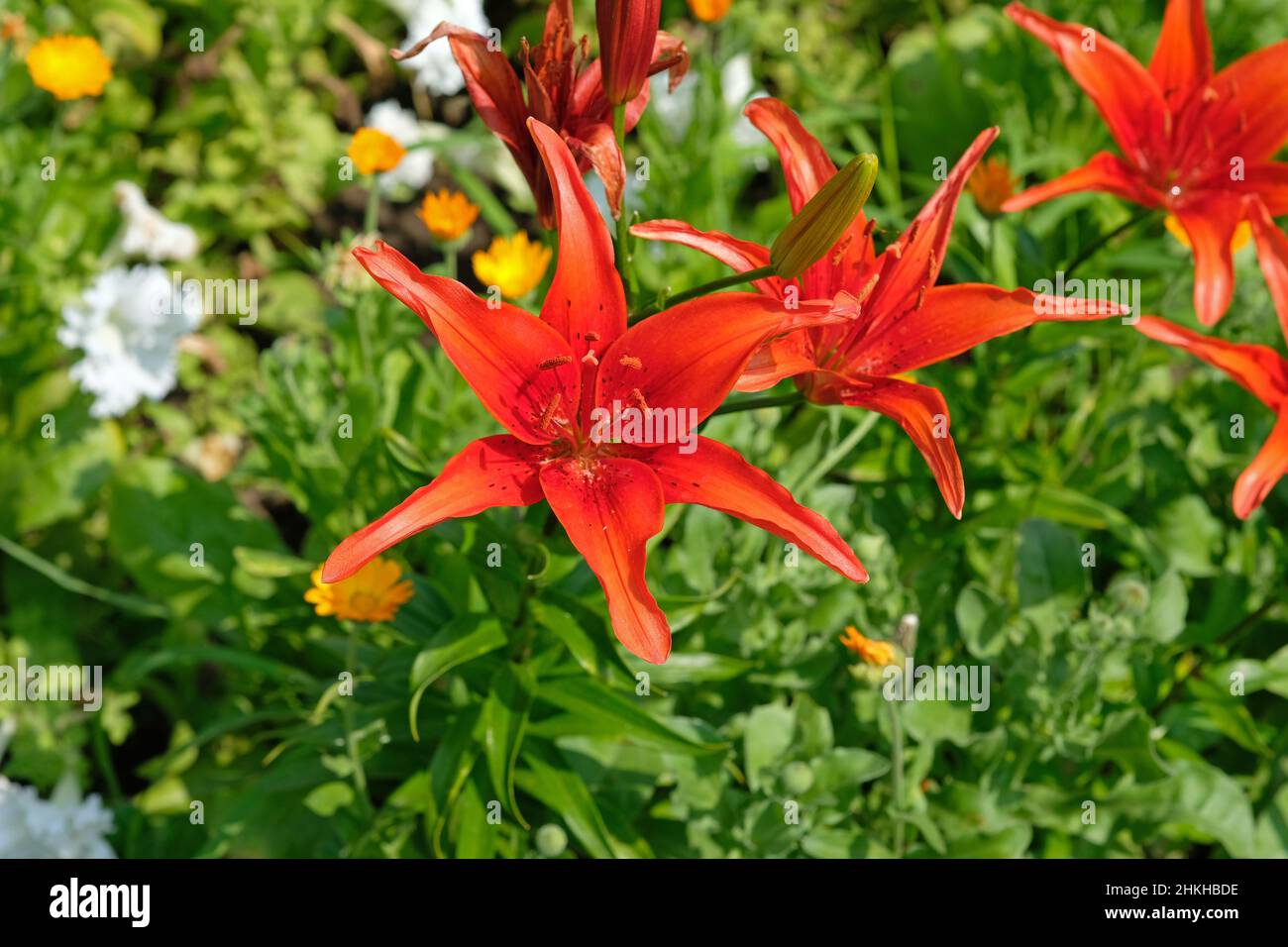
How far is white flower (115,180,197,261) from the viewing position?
313cm

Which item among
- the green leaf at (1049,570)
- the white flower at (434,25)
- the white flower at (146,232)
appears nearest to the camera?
the green leaf at (1049,570)

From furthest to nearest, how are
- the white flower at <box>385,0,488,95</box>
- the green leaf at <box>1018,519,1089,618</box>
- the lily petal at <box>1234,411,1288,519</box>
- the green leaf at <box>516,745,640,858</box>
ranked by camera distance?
the white flower at <box>385,0,488,95</box> < the green leaf at <box>1018,519,1089,618</box> < the green leaf at <box>516,745,640,858</box> < the lily petal at <box>1234,411,1288,519</box>

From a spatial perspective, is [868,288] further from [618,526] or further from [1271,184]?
[1271,184]

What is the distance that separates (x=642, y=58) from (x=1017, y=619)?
1.51m

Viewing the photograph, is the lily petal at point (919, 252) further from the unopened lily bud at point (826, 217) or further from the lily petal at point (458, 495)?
the lily petal at point (458, 495)

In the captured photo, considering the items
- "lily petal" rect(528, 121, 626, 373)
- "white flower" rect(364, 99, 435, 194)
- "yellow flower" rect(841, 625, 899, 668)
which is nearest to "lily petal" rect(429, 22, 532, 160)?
"lily petal" rect(528, 121, 626, 373)

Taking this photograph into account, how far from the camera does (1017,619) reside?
2.46 m

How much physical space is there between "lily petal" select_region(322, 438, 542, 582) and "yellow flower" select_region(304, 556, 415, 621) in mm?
469

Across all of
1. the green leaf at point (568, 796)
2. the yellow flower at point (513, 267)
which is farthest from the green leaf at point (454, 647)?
the yellow flower at point (513, 267)

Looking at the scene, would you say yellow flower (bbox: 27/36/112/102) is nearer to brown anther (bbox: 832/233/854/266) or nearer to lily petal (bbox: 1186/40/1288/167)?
brown anther (bbox: 832/233/854/266)

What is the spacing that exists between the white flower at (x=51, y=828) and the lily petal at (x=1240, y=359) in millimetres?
2272

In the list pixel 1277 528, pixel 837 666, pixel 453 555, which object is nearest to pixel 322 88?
pixel 453 555

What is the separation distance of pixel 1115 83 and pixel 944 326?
818 millimetres

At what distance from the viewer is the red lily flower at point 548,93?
157 centimetres
